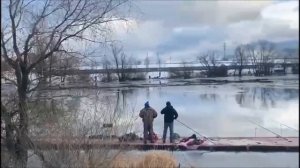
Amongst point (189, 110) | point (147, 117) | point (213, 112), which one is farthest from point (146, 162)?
point (189, 110)

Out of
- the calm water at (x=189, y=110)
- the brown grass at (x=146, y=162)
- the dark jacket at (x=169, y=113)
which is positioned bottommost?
the brown grass at (x=146, y=162)

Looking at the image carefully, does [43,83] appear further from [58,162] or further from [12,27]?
[58,162]

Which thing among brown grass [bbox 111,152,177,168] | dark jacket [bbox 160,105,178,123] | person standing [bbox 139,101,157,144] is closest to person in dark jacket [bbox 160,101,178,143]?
dark jacket [bbox 160,105,178,123]

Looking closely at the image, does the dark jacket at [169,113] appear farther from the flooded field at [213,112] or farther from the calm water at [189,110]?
the flooded field at [213,112]

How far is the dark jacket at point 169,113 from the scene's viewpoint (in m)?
15.2

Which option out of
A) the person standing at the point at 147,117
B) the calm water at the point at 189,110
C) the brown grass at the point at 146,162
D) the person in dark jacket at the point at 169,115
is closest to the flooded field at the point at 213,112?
the calm water at the point at 189,110

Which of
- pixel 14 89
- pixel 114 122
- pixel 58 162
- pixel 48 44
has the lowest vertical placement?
pixel 58 162

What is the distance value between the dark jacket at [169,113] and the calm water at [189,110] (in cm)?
142

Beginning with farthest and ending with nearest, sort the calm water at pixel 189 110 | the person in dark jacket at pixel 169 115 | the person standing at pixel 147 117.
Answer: the person in dark jacket at pixel 169 115
the person standing at pixel 147 117
the calm water at pixel 189 110

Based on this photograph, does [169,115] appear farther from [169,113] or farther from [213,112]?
[213,112]

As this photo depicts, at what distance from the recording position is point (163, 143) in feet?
48.5

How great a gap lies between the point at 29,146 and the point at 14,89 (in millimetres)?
1290

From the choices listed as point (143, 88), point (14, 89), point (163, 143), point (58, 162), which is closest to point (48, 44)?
point (14, 89)

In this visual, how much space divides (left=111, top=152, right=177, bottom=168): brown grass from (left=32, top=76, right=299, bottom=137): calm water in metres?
0.54
